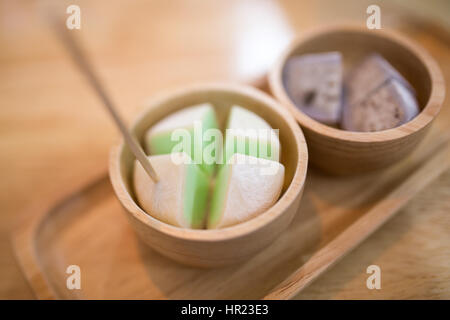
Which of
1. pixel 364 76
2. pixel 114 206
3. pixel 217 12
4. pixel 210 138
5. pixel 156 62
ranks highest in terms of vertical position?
pixel 217 12

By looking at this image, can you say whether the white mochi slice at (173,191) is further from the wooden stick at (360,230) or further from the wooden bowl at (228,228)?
the wooden stick at (360,230)

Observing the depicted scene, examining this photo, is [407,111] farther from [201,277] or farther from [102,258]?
[102,258]

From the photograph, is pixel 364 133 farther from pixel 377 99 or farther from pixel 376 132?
pixel 377 99

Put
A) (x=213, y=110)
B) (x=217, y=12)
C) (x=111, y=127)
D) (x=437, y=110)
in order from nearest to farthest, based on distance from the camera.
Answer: (x=437, y=110) → (x=213, y=110) → (x=111, y=127) → (x=217, y=12)

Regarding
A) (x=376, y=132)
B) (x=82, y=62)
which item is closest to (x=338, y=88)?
(x=376, y=132)

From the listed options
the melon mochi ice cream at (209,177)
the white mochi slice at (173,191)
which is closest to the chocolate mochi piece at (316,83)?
the melon mochi ice cream at (209,177)

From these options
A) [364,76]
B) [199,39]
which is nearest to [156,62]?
[199,39]

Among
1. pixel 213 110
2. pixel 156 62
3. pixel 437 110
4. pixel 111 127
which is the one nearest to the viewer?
pixel 437 110
